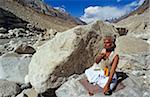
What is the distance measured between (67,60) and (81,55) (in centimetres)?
53

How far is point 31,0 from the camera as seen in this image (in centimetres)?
12244

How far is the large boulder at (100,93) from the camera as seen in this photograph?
7661mm

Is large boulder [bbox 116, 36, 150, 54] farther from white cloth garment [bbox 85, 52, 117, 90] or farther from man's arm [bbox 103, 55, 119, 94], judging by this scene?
man's arm [bbox 103, 55, 119, 94]

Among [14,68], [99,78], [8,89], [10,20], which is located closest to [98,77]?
[99,78]

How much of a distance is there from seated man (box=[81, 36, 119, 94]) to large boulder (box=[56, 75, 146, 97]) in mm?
205

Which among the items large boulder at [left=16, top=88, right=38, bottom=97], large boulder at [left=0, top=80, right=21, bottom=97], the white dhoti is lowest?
large boulder at [left=16, top=88, right=38, bottom=97]

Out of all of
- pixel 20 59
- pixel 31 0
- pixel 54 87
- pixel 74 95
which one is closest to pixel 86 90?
pixel 74 95

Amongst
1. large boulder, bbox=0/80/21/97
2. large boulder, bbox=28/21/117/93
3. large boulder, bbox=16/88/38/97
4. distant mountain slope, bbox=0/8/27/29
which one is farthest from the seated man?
distant mountain slope, bbox=0/8/27/29

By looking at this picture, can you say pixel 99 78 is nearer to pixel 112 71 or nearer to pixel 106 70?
pixel 106 70

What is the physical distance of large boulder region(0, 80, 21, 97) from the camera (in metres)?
9.77

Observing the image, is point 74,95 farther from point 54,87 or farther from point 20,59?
point 20,59

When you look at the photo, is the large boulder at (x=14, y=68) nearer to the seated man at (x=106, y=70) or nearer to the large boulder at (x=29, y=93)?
the large boulder at (x=29, y=93)

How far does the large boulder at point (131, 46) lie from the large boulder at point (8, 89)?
320 cm

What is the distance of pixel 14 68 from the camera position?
11891 millimetres
